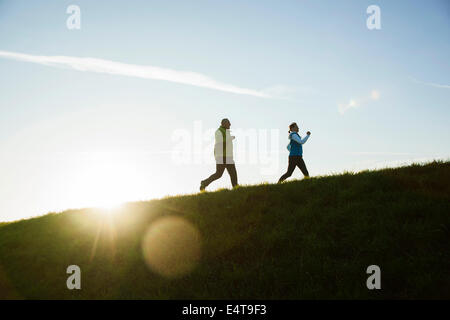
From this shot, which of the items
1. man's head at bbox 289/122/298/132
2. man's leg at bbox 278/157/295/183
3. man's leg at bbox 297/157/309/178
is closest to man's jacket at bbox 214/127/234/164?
man's leg at bbox 278/157/295/183

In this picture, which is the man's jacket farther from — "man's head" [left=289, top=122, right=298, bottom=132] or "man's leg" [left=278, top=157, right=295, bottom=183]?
"man's head" [left=289, top=122, right=298, bottom=132]

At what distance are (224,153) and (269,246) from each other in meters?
5.75

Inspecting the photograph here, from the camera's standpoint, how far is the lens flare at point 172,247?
7.62 meters

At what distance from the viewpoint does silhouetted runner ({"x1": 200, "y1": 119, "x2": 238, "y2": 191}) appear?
1265cm

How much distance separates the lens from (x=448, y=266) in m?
5.96

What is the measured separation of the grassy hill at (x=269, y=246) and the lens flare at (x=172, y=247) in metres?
0.03

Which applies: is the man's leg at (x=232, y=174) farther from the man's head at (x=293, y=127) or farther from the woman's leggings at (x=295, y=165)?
the man's head at (x=293, y=127)

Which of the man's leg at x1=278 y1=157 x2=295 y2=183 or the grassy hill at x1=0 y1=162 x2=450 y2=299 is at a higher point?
the man's leg at x1=278 y1=157 x2=295 y2=183

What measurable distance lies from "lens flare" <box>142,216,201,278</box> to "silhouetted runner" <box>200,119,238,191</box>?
3.53 meters

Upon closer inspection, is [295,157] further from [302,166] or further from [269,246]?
[269,246]

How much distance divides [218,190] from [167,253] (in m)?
3.90

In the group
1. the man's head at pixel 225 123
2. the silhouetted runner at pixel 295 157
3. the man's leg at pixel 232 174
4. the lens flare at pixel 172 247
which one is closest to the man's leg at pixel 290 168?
the silhouetted runner at pixel 295 157

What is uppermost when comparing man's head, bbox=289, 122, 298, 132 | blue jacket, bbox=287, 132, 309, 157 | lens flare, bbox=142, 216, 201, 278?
man's head, bbox=289, 122, 298, 132
